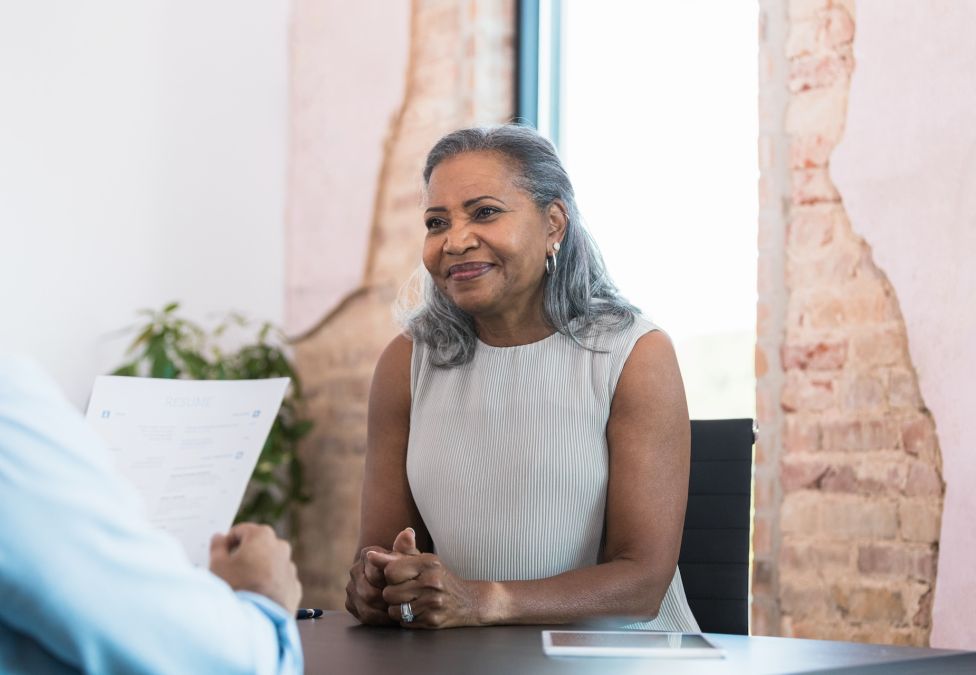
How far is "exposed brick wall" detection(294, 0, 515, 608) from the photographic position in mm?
3598

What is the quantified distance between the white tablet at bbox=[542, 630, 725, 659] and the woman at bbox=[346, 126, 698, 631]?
38 cm

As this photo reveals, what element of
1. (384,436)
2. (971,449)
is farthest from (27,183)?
(971,449)

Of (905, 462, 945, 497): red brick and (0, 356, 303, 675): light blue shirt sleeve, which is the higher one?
(0, 356, 303, 675): light blue shirt sleeve

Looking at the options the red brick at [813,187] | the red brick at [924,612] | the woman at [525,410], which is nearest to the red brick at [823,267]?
the red brick at [813,187]

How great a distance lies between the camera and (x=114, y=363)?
3773 mm

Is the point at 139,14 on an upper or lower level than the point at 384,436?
upper

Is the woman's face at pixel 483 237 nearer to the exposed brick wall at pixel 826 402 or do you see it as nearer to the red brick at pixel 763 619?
the exposed brick wall at pixel 826 402

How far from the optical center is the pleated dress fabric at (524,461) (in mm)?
1949

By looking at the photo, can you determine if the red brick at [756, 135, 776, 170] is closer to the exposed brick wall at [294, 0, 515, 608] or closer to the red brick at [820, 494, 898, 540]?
the red brick at [820, 494, 898, 540]

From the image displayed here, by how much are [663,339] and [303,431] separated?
2012 mm

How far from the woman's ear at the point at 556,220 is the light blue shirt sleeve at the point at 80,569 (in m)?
1.40

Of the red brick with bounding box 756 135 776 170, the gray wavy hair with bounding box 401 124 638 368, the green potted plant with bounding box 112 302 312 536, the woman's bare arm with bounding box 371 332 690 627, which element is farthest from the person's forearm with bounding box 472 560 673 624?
the green potted plant with bounding box 112 302 312 536

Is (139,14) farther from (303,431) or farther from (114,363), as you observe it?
(303,431)

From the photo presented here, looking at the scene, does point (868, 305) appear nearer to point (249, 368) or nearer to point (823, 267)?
point (823, 267)
